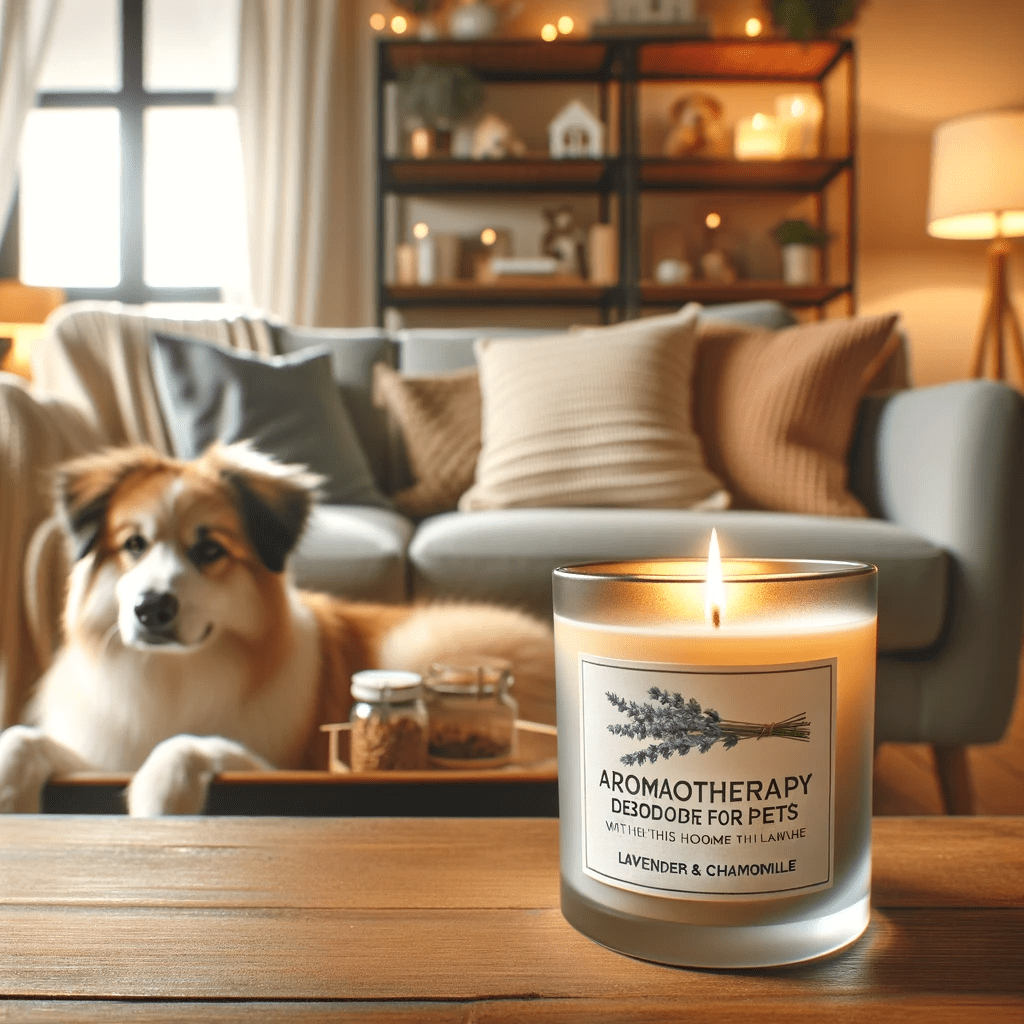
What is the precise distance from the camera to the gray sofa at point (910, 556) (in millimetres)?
1420

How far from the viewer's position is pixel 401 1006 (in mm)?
252

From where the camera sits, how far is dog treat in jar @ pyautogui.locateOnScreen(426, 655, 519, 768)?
2.33ft

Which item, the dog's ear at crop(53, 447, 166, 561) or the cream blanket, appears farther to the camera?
the cream blanket

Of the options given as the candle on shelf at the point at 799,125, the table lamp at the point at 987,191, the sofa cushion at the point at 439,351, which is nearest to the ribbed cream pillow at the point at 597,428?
the sofa cushion at the point at 439,351

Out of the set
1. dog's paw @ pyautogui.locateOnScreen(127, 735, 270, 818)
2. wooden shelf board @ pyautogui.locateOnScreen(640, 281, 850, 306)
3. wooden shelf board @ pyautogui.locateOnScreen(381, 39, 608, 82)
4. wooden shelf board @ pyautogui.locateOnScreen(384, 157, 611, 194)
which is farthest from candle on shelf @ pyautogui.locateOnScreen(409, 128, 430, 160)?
dog's paw @ pyautogui.locateOnScreen(127, 735, 270, 818)

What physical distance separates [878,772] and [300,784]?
4.83ft

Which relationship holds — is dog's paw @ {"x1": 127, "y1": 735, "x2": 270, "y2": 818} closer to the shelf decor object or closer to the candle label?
the candle label

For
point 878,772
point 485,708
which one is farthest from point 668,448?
point 485,708

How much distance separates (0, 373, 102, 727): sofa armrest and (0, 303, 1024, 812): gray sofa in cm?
4

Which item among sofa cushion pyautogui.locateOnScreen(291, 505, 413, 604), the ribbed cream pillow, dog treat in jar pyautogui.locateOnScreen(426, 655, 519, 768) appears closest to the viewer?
dog treat in jar pyautogui.locateOnScreen(426, 655, 519, 768)

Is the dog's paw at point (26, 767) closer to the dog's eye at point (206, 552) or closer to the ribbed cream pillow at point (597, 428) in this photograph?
the dog's eye at point (206, 552)

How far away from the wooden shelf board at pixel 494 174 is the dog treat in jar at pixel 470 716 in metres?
3.04

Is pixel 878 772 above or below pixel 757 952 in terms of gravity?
below

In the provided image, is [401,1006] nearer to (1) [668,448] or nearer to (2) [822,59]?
(1) [668,448]
